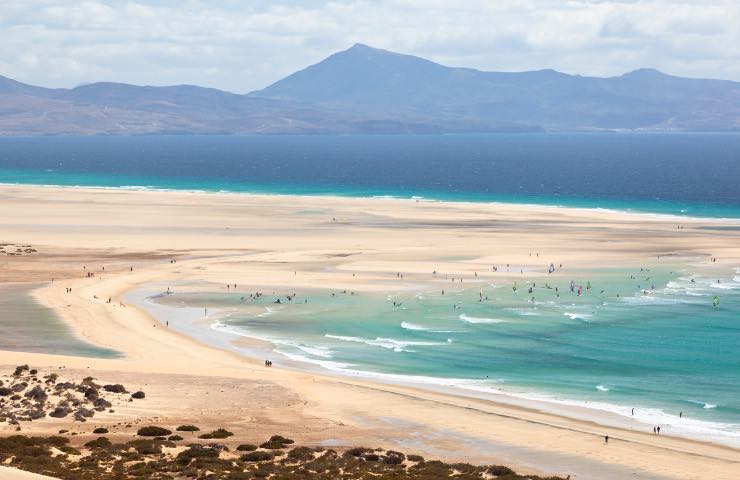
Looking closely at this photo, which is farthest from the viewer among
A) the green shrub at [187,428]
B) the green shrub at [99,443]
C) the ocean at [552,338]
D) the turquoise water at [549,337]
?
the turquoise water at [549,337]

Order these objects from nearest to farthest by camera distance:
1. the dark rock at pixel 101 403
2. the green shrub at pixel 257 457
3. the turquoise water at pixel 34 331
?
the green shrub at pixel 257 457 < the dark rock at pixel 101 403 < the turquoise water at pixel 34 331

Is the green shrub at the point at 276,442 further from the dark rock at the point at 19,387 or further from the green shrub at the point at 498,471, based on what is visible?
the dark rock at the point at 19,387

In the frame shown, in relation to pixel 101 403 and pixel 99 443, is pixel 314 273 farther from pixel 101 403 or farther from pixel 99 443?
pixel 99 443

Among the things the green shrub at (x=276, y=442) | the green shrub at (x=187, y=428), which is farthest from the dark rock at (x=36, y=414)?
the green shrub at (x=276, y=442)

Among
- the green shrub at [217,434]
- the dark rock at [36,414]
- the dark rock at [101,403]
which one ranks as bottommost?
the dark rock at [36,414]

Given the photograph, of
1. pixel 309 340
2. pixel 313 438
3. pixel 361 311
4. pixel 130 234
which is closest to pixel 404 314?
pixel 361 311

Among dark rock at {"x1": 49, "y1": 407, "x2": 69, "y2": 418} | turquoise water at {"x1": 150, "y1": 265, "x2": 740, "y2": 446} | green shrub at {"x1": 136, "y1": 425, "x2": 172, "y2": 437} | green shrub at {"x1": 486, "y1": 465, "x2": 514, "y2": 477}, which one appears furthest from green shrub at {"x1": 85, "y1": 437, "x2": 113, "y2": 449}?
turquoise water at {"x1": 150, "y1": 265, "x2": 740, "y2": 446}

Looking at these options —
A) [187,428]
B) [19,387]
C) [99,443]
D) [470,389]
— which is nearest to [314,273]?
[470,389]
